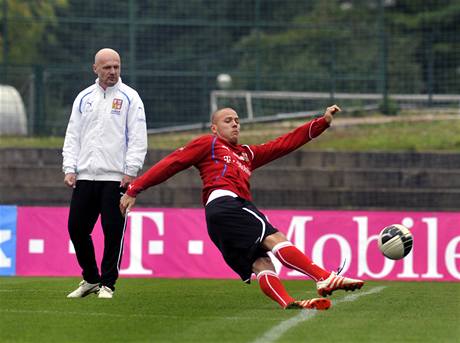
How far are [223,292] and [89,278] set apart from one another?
184 centimetres

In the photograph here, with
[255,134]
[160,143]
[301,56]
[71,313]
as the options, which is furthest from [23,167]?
[71,313]

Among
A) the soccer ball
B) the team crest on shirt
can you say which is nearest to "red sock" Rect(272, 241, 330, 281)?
the soccer ball

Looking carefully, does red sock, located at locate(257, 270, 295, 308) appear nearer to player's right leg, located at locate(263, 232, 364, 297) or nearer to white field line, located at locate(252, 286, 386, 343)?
player's right leg, located at locate(263, 232, 364, 297)

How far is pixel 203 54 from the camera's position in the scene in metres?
25.3

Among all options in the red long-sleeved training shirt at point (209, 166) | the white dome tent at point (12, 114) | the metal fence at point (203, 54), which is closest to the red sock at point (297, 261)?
the red long-sleeved training shirt at point (209, 166)

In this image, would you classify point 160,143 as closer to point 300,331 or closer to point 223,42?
point 223,42

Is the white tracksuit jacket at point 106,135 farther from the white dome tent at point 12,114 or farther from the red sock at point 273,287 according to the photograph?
the white dome tent at point 12,114

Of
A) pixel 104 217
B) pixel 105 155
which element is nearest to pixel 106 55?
pixel 105 155

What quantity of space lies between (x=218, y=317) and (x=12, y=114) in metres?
14.3

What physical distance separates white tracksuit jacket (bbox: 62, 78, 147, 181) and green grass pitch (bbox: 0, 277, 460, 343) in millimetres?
1124

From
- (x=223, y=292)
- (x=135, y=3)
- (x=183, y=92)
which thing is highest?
(x=135, y=3)

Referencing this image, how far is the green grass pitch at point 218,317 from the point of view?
822 centimetres

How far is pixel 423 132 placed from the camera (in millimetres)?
23453

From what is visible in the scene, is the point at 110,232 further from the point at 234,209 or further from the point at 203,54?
the point at 203,54
